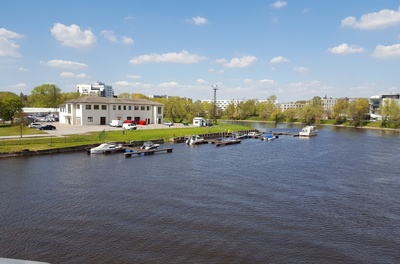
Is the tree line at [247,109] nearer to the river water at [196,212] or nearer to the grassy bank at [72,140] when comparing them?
the grassy bank at [72,140]

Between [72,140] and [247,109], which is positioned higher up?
[247,109]

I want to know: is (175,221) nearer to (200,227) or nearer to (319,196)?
(200,227)

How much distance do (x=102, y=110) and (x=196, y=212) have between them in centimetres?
6030

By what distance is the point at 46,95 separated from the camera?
455 feet

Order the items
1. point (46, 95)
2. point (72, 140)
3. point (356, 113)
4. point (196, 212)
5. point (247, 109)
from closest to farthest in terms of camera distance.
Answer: point (196, 212)
point (72, 140)
point (356, 113)
point (46, 95)
point (247, 109)

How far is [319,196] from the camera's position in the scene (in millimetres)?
26109

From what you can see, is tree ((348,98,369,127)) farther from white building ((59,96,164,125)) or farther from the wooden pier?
the wooden pier

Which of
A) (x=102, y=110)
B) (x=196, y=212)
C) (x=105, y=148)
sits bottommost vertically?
(x=196, y=212)

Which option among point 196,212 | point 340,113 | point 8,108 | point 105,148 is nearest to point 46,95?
point 8,108

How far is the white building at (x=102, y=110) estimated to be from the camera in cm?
7406

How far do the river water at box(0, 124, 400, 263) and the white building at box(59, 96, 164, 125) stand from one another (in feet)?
121

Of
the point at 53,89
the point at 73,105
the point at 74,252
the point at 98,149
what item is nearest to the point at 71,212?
the point at 74,252

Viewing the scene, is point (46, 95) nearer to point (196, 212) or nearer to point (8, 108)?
point (8, 108)

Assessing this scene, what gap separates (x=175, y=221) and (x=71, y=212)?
7156mm
